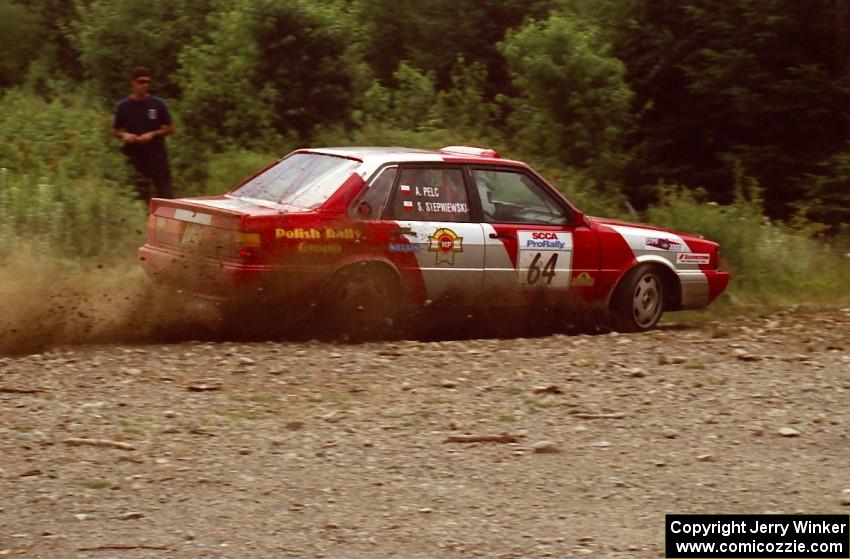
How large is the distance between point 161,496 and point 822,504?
2786mm

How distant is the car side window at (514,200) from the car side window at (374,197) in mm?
770

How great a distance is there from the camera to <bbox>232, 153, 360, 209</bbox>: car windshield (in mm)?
9617

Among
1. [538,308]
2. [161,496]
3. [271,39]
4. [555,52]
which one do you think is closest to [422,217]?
[538,308]

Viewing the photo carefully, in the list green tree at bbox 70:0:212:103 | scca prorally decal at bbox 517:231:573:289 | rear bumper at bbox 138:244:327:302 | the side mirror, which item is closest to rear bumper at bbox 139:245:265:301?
A: rear bumper at bbox 138:244:327:302

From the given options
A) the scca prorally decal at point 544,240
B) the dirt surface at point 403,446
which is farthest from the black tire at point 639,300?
the dirt surface at point 403,446

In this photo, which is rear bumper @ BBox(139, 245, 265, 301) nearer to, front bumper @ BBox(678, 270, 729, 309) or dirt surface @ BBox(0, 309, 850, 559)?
dirt surface @ BBox(0, 309, 850, 559)

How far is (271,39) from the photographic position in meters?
18.0

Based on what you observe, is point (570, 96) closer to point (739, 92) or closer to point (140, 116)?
point (739, 92)

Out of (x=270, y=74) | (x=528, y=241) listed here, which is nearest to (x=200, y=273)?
(x=528, y=241)

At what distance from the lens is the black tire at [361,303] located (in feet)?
31.3

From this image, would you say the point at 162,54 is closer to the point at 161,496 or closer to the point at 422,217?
the point at 422,217

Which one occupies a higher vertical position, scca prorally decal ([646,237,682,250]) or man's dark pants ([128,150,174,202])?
man's dark pants ([128,150,174,202])

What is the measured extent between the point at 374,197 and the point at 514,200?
4.18 ft

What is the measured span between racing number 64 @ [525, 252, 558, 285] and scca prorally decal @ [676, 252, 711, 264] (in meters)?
1.31
